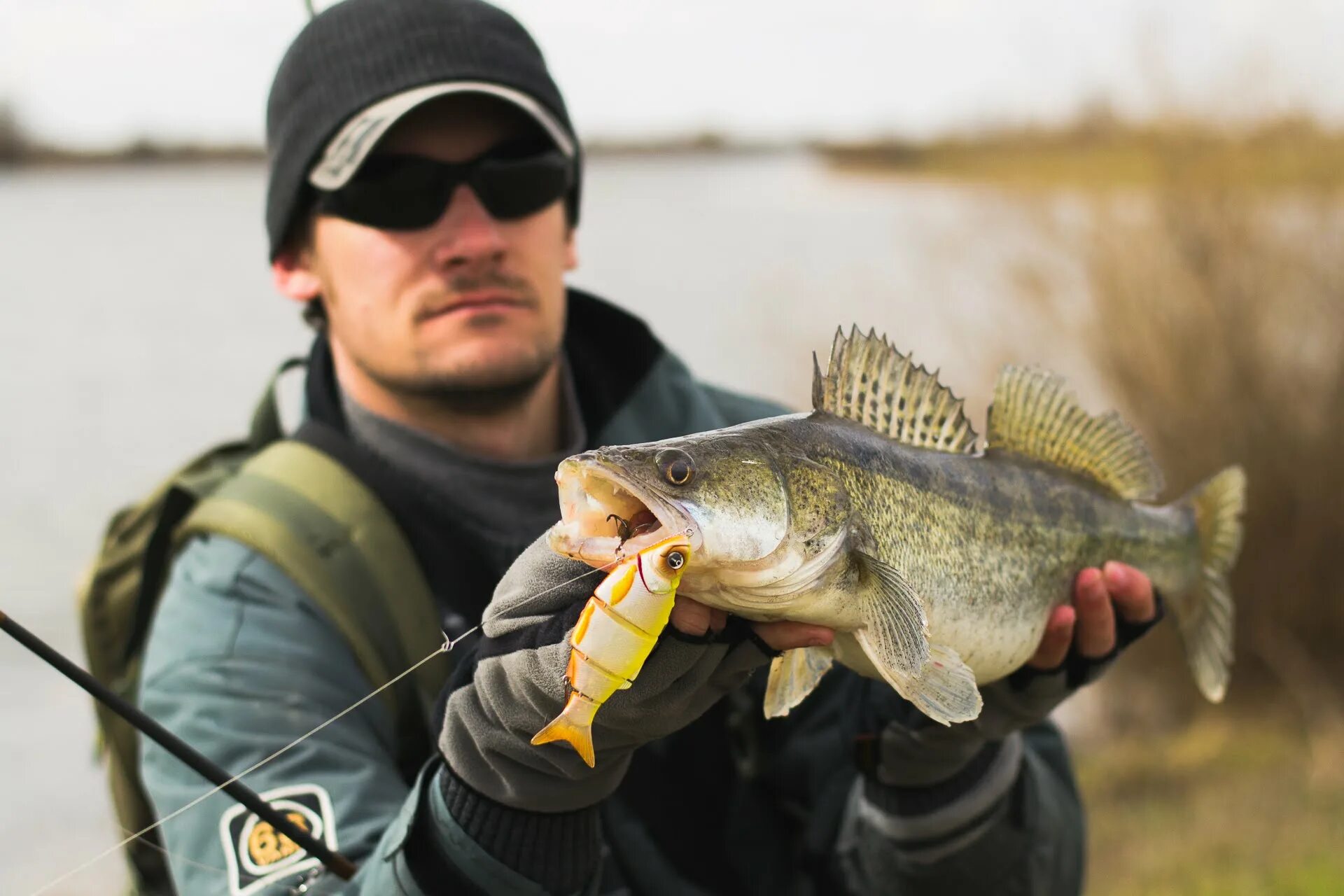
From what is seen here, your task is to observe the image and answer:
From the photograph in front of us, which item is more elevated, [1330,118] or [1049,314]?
[1330,118]

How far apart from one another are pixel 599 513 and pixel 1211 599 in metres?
1.72

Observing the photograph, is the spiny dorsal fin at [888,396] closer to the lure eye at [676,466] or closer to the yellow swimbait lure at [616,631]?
the lure eye at [676,466]

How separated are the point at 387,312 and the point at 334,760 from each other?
1049mm

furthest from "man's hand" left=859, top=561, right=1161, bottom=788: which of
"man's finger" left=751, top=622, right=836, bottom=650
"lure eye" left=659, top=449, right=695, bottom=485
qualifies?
"lure eye" left=659, top=449, right=695, bottom=485

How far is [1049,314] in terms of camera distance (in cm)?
651

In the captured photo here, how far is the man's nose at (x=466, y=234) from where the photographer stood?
2828 mm

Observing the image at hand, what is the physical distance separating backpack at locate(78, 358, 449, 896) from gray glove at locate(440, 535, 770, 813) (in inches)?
23.9

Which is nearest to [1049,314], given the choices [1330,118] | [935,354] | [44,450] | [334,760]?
[935,354]

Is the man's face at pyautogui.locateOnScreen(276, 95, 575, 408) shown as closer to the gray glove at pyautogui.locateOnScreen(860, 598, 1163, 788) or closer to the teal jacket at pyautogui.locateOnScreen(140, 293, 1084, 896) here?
the teal jacket at pyautogui.locateOnScreen(140, 293, 1084, 896)

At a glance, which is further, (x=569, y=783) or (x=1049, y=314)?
(x=1049, y=314)

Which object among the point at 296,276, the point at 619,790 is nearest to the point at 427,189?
the point at 296,276

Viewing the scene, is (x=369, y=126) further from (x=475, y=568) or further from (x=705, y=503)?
(x=705, y=503)

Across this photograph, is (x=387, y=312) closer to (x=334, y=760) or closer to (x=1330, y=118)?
(x=334, y=760)

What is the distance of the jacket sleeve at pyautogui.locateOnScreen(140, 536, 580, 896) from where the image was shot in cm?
219
